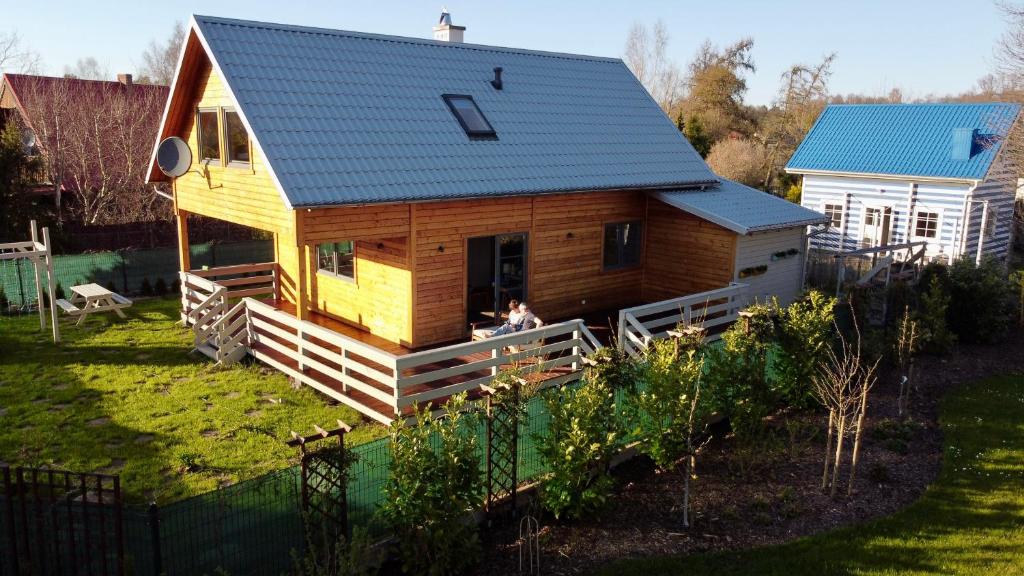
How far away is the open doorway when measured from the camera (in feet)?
48.7

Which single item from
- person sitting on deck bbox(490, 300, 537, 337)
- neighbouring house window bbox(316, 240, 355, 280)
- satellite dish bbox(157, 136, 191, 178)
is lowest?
person sitting on deck bbox(490, 300, 537, 337)

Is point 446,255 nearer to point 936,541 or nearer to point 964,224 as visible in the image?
point 936,541

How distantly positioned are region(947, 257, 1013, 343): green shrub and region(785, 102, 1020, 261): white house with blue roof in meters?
7.49

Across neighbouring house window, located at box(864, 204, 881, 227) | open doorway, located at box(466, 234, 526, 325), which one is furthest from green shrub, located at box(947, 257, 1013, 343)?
open doorway, located at box(466, 234, 526, 325)

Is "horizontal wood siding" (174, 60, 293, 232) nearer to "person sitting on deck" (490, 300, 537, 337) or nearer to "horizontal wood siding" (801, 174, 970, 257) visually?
"person sitting on deck" (490, 300, 537, 337)

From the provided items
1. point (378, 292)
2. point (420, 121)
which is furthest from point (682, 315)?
point (420, 121)

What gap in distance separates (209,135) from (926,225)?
22224 mm

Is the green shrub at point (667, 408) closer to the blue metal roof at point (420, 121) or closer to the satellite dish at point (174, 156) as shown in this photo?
the blue metal roof at point (420, 121)

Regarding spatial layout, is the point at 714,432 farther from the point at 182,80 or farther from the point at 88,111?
the point at 88,111

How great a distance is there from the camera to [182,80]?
14.8 metres

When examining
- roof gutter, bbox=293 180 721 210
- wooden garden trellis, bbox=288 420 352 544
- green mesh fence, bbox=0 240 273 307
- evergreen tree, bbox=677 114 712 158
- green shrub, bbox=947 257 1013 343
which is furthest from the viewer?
evergreen tree, bbox=677 114 712 158

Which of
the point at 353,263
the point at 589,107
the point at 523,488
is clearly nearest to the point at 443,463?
the point at 523,488

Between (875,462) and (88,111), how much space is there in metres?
29.6

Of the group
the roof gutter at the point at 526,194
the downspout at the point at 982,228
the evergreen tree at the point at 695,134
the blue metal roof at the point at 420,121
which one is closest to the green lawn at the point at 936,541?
the roof gutter at the point at 526,194
